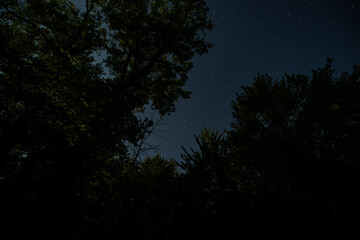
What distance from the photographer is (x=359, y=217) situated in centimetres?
486

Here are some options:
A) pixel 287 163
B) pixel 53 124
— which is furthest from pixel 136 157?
pixel 287 163

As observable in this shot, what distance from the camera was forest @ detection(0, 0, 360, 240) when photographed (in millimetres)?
4129

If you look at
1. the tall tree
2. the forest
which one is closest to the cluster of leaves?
the forest

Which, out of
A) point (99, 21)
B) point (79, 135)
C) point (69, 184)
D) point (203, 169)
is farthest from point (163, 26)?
point (69, 184)

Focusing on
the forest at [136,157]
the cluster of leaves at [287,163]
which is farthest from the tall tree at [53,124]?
the cluster of leaves at [287,163]

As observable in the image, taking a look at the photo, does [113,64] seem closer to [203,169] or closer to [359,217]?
[203,169]

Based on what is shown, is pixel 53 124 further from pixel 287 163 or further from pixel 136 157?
pixel 287 163

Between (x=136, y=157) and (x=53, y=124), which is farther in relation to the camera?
(x=136, y=157)

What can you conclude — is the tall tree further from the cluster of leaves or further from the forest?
the cluster of leaves

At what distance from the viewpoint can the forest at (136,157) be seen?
4129mm

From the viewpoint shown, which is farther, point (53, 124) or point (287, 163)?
point (287, 163)

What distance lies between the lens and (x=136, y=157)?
7.57 metres

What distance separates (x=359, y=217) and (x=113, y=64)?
14901mm

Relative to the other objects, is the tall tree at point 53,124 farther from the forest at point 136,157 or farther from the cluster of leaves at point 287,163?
the cluster of leaves at point 287,163
